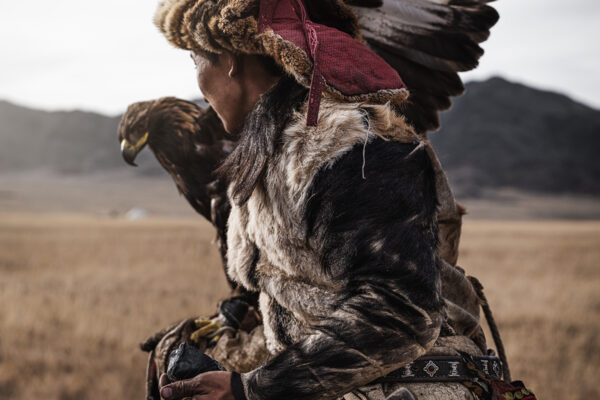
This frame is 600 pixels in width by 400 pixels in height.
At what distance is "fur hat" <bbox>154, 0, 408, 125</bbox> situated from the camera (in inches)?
56.8

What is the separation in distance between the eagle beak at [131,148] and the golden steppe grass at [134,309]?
3.17 m

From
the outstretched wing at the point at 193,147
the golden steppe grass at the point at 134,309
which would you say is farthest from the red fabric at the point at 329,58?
the golden steppe grass at the point at 134,309

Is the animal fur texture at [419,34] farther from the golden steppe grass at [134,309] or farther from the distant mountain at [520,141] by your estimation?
the distant mountain at [520,141]

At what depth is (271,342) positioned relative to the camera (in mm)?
1712

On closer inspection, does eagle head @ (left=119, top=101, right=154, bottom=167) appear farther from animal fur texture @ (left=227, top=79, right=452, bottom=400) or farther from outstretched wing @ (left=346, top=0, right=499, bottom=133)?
animal fur texture @ (left=227, top=79, right=452, bottom=400)

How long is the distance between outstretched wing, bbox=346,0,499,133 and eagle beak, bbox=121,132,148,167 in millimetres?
1338

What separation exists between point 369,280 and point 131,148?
1.79 m

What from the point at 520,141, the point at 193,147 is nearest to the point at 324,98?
the point at 193,147

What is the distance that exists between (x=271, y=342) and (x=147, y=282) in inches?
332

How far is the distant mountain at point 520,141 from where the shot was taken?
10775 centimetres

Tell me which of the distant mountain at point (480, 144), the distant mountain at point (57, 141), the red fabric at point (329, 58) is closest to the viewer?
the red fabric at point (329, 58)

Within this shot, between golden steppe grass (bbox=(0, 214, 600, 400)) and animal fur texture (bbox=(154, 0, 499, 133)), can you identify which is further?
golden steppe grass (bbox=(0, 214, 600, 400))

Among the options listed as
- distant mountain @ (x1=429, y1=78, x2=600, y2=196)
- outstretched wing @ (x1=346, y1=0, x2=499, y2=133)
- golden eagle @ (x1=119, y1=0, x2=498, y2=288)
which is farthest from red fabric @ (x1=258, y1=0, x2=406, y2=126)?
distant mountain @ (x1=429, y1=78, x2=600, y2=196)

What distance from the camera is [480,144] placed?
12825 centimetres
